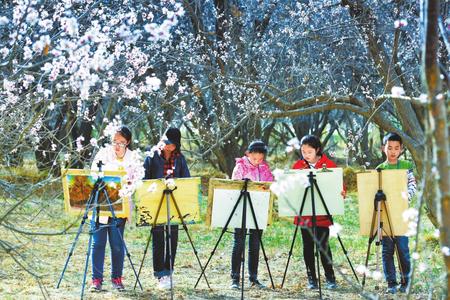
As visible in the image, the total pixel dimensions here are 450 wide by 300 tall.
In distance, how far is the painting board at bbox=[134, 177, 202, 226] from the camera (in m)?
6.93

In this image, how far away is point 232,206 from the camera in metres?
7.03

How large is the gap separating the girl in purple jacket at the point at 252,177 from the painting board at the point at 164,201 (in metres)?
0.58

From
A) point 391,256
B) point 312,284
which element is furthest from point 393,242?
point 312,284

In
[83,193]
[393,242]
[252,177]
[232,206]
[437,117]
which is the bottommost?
[393,242]

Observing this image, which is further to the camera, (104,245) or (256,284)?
(256,284)

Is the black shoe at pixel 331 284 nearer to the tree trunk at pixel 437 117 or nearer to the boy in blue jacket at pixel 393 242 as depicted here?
the boy in blue jacket at pixel 393 242

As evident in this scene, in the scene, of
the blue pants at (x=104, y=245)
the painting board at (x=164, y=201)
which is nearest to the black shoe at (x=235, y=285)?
the painting board at (x=164, y=201)

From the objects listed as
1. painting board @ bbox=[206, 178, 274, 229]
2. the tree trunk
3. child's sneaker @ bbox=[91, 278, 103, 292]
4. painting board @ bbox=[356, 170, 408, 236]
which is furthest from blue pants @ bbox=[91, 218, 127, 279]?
the tree trunk

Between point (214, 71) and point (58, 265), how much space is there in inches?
133

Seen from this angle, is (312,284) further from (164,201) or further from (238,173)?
(164,201)

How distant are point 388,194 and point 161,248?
217cm

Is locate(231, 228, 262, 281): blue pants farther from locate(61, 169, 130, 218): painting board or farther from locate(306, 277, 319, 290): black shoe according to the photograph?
locate(61, 169, 130, 218): painting board

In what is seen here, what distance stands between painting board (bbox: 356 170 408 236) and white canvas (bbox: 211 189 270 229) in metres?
0.85

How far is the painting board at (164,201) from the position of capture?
6.93m
